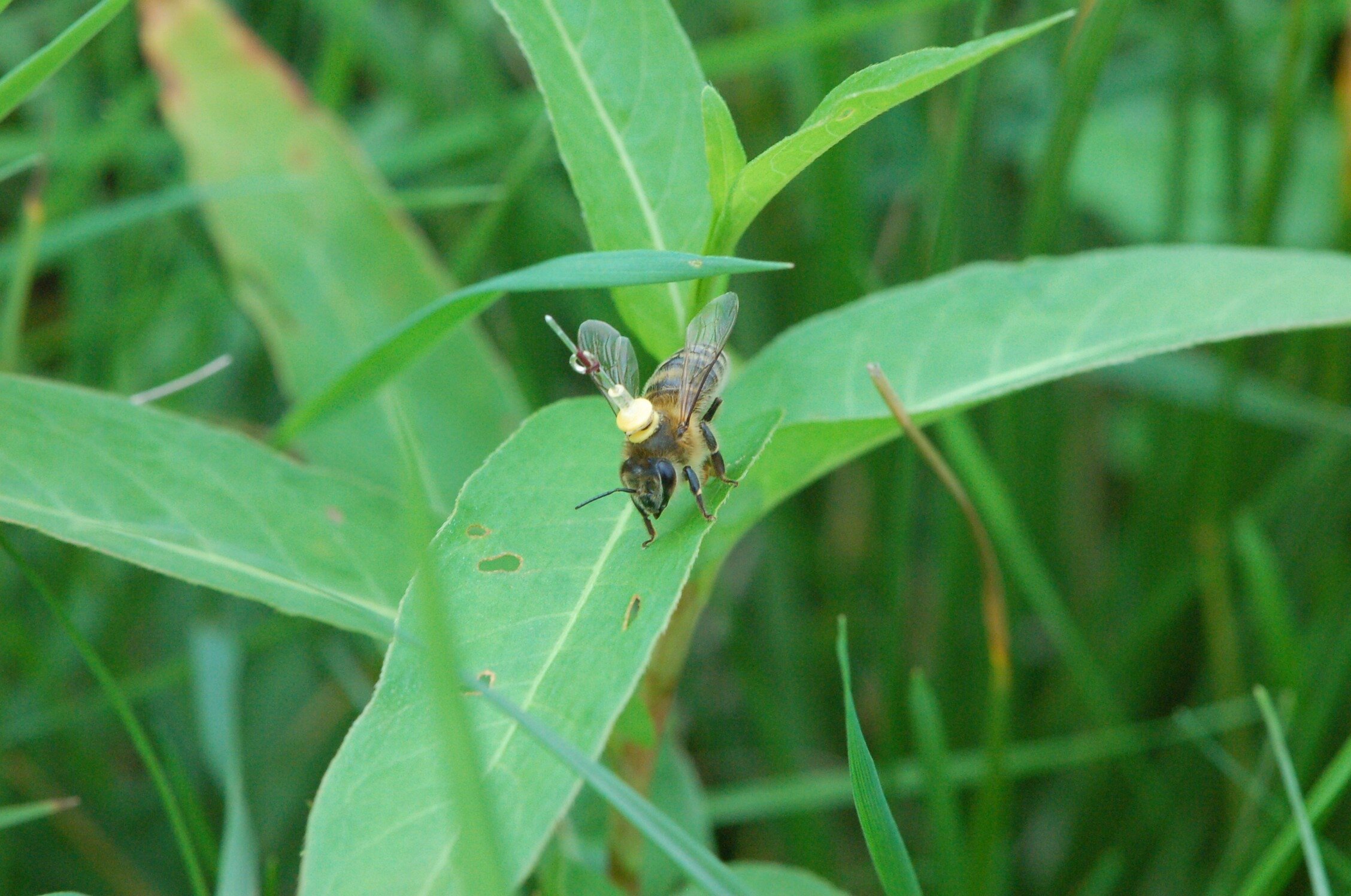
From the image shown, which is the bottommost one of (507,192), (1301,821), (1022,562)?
(1022,562)

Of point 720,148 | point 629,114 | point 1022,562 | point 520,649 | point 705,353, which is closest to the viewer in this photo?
point 520,649

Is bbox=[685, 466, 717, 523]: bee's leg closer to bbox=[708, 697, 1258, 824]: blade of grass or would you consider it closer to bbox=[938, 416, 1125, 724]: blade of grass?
bbox=[938, 416, 1125, 724]: blade of grass

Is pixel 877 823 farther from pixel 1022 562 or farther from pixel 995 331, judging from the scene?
pixel 1022 562

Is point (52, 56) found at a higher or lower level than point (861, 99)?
higher

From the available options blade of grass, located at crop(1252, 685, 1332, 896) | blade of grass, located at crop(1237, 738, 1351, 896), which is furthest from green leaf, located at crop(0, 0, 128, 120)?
blade of grass, located at crop(1237, 738, 1351, 896)

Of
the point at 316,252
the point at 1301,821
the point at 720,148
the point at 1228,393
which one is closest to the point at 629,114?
the point at 720,148

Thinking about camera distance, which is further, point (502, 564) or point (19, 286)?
point (19, 286)
